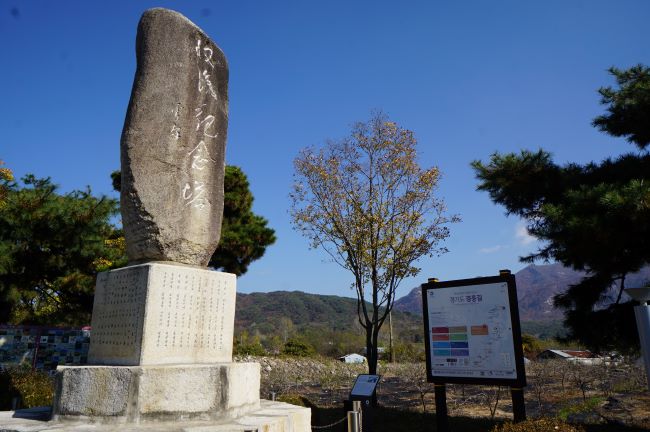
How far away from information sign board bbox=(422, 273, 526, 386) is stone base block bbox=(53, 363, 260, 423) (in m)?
4.75

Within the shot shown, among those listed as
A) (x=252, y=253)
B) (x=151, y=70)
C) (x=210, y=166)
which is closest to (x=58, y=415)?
(x=210, y=166)

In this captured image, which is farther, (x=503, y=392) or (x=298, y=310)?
(x=298, y=310)

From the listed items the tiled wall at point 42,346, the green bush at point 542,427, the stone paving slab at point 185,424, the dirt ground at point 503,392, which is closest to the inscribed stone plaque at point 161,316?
the stone paving slab at point 185,424

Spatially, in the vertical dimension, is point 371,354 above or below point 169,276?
below

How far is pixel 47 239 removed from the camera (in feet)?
33.3

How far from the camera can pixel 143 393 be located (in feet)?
10.3

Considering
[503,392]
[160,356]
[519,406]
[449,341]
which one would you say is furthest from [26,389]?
[503,392]

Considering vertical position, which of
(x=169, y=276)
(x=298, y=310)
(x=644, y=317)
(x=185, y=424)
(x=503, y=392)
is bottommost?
(x=503, y=392)

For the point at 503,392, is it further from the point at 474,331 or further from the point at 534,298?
the point at 534,298

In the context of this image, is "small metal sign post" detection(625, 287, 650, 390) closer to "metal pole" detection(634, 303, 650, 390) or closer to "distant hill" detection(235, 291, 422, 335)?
"metal pole" detection(634, 303, 650, 390)

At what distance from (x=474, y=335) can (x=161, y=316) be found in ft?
17.5

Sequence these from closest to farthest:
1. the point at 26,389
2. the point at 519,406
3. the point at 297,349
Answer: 1. the point at 519,406
2. the point at 26,389
3. the point at 297,349

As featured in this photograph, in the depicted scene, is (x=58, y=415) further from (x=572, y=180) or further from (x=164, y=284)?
(x=572, y=180)

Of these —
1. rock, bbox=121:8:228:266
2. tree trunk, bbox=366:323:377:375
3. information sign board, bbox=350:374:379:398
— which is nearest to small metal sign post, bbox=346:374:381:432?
information sign board, bbox=350:374:379:398
